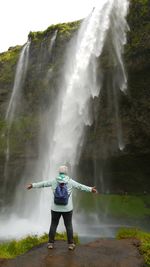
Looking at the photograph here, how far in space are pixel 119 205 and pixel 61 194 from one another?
807 inches

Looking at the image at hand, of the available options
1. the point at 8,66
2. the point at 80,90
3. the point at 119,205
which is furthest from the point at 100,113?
the point at 8,66

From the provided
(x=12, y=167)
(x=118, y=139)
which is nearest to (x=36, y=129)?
(x=12, y=167)

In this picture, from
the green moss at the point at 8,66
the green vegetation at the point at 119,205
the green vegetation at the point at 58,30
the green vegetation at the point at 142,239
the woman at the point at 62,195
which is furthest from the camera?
the green moss at the point at 8,66

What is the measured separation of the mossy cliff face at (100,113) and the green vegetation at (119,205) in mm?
701

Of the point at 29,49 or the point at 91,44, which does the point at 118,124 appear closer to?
the point at 91,44

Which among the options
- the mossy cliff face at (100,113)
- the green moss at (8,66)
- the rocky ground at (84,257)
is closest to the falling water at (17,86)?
the mossy cliff face at (100,113)

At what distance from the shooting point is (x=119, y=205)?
2855 cm

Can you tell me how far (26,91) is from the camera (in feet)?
113

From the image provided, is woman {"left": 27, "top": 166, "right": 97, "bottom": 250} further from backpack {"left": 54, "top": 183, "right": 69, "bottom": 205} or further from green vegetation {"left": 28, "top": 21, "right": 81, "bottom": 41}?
green vegetation {"left": 28, "top": 21, "right": 81, "bottom": 41}

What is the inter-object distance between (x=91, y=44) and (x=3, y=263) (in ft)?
73.7

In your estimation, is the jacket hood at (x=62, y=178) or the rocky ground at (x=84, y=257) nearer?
the rocky ground at (x=84, y=257)

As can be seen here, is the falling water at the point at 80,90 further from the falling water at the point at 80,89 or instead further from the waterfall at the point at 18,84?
the waterfall at the point at 18,84

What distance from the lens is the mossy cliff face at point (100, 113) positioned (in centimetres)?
2673

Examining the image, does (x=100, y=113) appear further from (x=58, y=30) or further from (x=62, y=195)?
(x=62, y=195)
